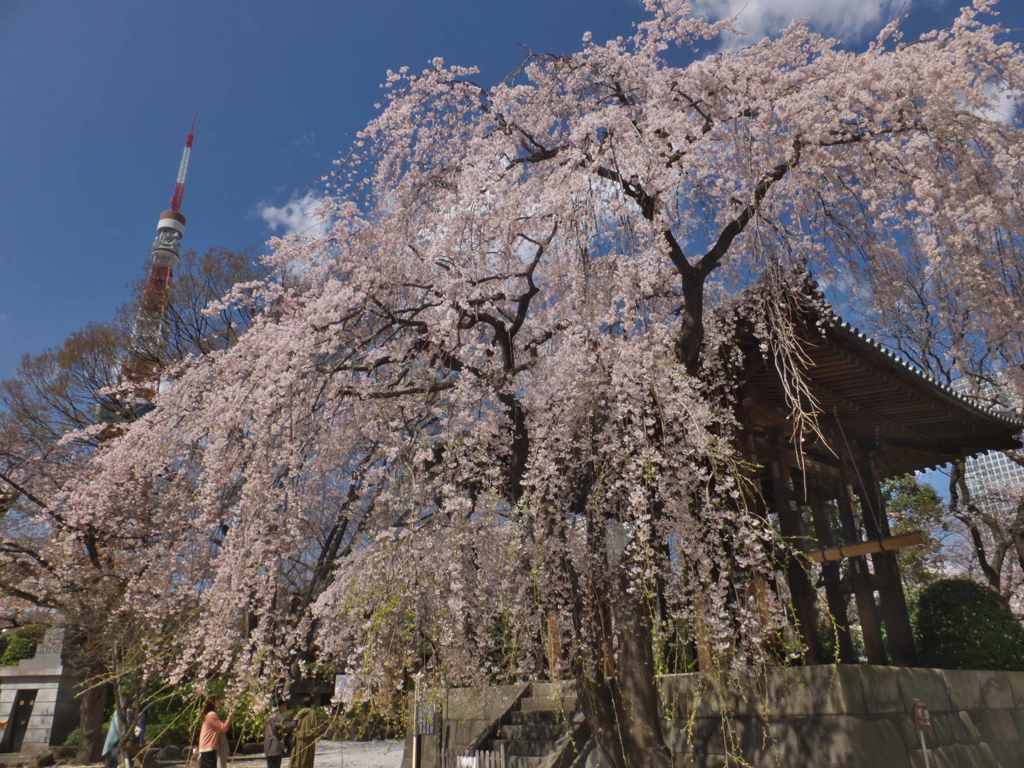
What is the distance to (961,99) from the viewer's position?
18.1ft

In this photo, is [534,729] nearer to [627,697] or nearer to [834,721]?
[627,697]

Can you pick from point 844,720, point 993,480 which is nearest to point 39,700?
point 844,720

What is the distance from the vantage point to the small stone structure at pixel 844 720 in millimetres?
5383

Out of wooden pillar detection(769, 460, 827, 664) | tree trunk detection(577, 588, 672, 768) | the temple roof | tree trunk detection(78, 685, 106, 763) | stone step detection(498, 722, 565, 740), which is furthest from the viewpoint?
tree trunk detection(78, 685, 106, 763)

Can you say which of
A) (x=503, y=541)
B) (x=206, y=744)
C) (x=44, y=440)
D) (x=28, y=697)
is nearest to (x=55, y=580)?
(x=44, y=440)

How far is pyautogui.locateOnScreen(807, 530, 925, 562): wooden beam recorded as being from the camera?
6.88m

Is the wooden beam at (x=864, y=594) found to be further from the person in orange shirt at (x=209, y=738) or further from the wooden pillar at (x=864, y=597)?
the person in orange shirt at (x=209, y=738)

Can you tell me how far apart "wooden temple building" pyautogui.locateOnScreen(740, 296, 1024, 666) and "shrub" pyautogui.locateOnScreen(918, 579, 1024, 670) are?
323mm

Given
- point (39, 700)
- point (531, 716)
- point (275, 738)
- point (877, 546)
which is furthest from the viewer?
point (39, 700)

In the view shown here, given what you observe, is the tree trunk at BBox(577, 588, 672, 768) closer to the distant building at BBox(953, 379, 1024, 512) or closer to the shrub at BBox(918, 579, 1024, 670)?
the shrub at BBox(918, 579, 1024, 670)

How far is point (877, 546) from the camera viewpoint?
282 inches

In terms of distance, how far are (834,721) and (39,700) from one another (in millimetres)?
22328

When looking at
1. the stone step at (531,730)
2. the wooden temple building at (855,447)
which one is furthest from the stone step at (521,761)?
the wooden temple building at (855,447)

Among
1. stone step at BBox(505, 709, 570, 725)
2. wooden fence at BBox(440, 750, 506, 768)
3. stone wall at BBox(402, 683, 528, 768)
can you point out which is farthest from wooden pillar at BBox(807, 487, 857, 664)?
wooden fence at BBox(440, 750, 506, 768)
